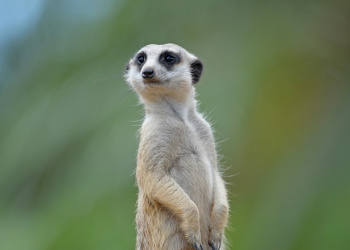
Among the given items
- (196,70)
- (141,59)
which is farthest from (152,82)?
(196,70)

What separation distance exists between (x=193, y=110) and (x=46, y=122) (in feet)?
7.99

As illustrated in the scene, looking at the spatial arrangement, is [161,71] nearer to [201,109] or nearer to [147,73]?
[147,73]

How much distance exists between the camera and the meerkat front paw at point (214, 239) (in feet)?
6.78

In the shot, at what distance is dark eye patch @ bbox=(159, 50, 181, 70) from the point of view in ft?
7.26

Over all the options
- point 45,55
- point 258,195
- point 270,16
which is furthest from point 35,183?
point 270,16

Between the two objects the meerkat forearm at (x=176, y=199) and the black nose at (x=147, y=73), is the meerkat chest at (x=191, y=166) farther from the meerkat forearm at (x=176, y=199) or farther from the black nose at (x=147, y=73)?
the black nose at (x=147, y=73)

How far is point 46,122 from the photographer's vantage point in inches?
177

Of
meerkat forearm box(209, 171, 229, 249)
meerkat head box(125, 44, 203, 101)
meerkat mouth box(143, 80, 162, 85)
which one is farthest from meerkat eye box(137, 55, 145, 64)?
meerkat forearm box(209, 171, 229, 249)

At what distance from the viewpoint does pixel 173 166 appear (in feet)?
6.81

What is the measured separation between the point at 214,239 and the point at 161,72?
0.57 m

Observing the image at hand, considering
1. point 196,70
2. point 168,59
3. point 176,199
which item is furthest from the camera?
point 196,70

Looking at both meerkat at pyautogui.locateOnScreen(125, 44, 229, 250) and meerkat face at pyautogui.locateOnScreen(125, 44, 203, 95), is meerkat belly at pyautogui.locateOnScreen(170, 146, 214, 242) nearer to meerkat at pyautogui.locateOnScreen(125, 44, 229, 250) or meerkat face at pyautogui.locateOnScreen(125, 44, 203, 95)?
meerkat at pyautogui.locateOnScreen(125, 44, 229, 250)

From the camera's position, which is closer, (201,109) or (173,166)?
(173,166)

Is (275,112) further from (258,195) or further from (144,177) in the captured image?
(144,177)
